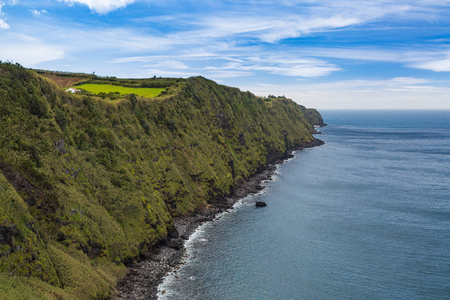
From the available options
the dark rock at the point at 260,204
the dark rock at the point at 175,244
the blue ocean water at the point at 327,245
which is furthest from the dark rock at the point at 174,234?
the dark rock at the point at 260,204

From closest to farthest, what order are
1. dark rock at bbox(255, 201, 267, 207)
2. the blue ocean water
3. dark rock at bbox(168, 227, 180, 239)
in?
the blue ocean water
dark rock at bbox(168, 227, 180, 239)
dark rock at bbox(255, 201, 267, 207)

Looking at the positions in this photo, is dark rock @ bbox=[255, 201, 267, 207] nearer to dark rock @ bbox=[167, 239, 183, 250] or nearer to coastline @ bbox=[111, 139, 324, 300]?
coastline @ bbox=[111, 139, 324, 300]

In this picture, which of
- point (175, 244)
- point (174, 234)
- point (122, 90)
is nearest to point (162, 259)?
point (175, 244)

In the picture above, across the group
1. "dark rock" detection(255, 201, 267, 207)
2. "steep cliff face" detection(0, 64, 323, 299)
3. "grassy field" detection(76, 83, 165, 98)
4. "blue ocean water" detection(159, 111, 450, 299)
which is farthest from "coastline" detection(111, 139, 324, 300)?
"grassy field" detection(76, 83, 165, 98)

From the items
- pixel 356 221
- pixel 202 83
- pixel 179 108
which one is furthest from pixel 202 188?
pixel 202 83

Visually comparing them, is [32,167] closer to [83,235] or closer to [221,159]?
[83,235]
